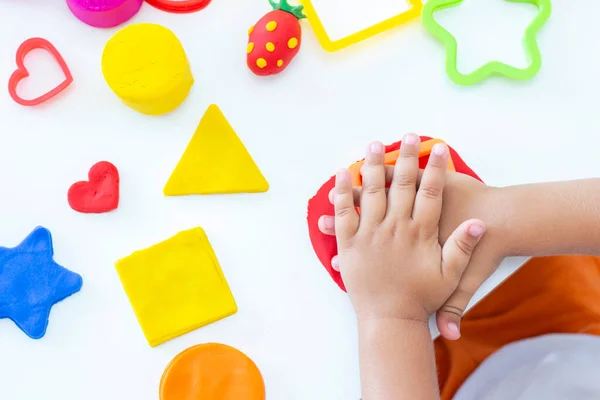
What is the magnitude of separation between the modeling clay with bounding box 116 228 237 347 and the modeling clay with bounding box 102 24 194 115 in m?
0.14

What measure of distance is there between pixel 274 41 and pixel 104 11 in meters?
0.18

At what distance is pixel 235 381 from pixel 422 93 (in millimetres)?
354

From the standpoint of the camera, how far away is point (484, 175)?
24.4 inches

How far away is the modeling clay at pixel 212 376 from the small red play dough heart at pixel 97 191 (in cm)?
17

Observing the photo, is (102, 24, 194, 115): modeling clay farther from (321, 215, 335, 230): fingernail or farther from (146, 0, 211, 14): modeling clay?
(321, 215, 335, 230): fingernail

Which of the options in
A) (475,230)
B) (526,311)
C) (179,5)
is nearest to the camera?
(475,230)

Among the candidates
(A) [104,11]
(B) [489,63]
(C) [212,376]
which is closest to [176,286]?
(C) [212,376]

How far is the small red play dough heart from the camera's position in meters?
0.59

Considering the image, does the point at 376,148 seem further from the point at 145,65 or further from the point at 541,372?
the point at 541,372

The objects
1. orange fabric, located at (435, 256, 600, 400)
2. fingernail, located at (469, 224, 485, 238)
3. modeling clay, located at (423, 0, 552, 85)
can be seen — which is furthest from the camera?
orange fabric, located at (435, 256, 600, 400)

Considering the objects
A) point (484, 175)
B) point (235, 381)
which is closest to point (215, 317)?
point (235, 381)

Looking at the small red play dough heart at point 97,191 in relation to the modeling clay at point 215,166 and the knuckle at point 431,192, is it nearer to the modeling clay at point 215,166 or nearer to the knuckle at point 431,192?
the modeling clay at point 215,166

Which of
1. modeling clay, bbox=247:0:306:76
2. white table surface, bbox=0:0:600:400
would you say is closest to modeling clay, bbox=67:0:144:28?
white table surface, bbox=0:0:600:400

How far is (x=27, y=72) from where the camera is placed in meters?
0.64
